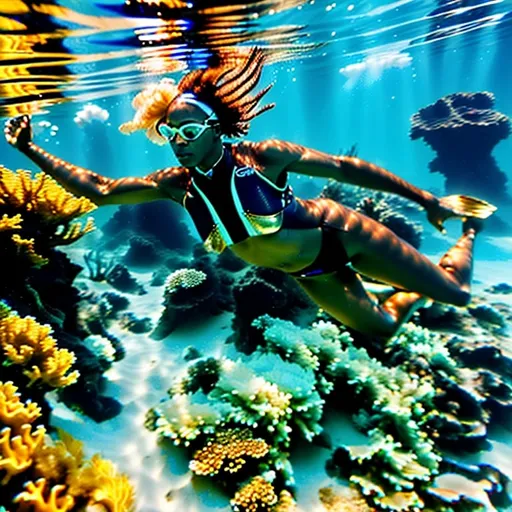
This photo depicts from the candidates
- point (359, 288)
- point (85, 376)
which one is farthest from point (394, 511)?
point (85, 376)

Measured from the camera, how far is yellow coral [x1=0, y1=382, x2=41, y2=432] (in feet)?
9.77

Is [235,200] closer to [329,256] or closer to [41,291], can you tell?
[329,256]

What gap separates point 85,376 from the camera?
16.4 feet

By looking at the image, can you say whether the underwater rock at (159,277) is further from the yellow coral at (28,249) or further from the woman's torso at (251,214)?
the woman's torso at (251,214)

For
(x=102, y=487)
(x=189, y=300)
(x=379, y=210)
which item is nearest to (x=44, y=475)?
(x=102, y=487)

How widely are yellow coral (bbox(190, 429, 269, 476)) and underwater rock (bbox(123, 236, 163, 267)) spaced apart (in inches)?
394

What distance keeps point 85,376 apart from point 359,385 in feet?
12.1

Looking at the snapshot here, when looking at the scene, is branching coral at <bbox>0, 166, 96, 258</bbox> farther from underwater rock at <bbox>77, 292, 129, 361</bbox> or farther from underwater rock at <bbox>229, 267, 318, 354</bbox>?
underwater rock at <bbox>229, 267, 318, 354</bbox>

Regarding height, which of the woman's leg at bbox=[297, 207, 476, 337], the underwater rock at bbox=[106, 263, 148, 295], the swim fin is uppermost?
the swim fin

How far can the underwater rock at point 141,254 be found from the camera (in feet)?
43.6

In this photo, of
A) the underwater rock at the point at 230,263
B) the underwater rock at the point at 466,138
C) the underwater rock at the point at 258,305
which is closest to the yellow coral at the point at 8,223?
the underwater rock at the point at 258,305

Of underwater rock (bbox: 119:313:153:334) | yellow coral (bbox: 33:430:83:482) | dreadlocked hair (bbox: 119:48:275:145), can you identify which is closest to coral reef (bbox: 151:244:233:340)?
underwater rock (bbox: 119:313:153:334)

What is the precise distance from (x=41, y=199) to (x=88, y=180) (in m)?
1.77

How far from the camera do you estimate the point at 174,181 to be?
3385mm
